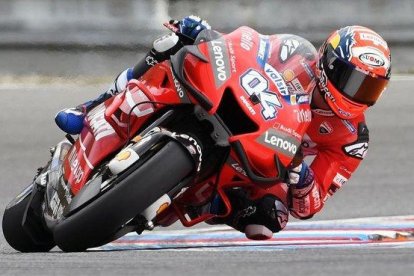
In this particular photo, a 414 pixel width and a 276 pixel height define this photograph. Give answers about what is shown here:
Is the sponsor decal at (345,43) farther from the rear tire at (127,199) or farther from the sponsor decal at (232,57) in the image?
the rear tire at (127,199)

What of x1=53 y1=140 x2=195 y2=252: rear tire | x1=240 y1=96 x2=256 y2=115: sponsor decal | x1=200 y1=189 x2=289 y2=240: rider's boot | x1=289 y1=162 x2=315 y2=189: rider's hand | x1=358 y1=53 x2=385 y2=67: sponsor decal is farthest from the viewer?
x1=200 y1=189 x2=289 y2=240: rider's boot

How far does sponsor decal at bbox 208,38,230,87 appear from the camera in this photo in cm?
390

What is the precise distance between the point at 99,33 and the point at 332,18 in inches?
79.8

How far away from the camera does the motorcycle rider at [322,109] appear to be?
4.41m

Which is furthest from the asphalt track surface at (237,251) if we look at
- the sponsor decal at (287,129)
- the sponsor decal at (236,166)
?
the sponsor decal at (287,129)

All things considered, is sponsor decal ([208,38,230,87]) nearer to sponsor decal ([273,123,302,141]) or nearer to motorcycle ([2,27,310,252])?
motorcycle ([2,27,310,252])

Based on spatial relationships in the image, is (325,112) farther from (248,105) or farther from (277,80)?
(248,105)

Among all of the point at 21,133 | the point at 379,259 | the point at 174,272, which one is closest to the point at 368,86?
the point at 379,259

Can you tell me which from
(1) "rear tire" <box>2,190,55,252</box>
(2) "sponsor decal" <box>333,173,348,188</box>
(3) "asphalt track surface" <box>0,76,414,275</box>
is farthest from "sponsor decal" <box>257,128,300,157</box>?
(1) "rear tire" <box>2,190,55,252</box>

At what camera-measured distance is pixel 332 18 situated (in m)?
8.98

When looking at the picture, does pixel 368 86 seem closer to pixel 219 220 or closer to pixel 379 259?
pixel 219 220

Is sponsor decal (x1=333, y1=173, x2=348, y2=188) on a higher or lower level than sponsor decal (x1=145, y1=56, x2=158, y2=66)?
lower

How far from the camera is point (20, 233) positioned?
478 centimetres

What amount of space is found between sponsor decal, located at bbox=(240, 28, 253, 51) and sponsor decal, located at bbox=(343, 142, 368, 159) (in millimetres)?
811
